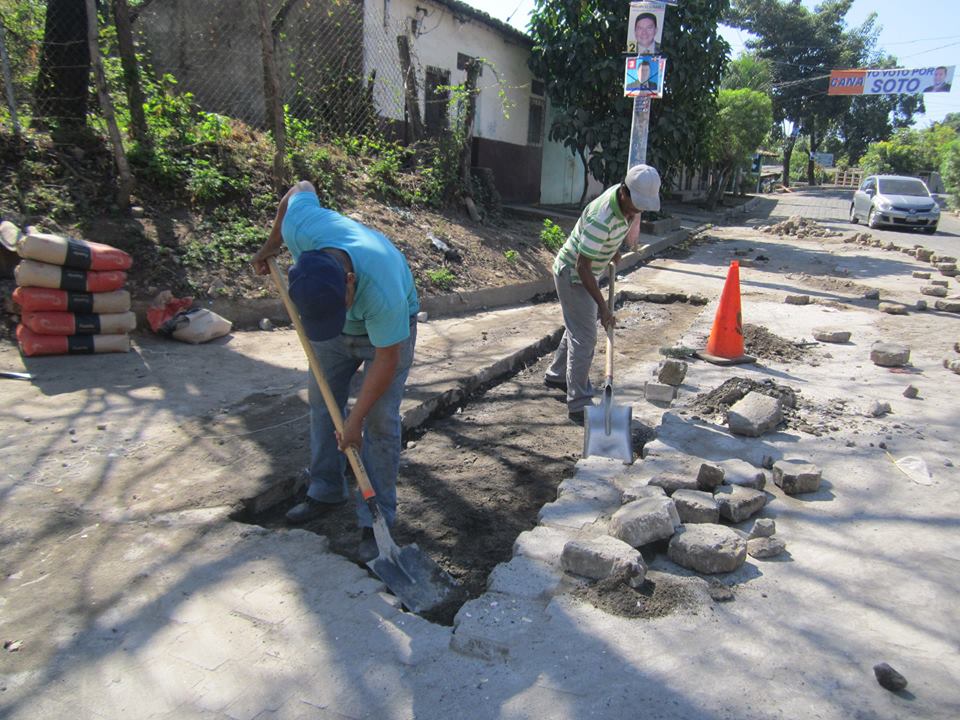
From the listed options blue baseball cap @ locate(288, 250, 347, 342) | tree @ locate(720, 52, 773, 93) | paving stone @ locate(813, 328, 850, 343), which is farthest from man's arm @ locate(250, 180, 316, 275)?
tree @ locate(720, 52, 773, 93)

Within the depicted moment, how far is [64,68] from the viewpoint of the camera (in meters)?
6.61

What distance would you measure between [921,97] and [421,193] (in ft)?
173

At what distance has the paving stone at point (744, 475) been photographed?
10.7 ft

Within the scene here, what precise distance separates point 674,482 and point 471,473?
43.7 inches

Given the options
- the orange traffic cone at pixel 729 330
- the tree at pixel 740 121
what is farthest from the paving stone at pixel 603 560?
the tree at pixel 740 121

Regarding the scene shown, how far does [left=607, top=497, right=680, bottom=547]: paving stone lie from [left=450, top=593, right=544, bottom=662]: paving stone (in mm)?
515

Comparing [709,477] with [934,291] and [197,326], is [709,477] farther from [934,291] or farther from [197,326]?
[934,291]

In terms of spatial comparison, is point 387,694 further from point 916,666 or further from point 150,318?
point 150,318

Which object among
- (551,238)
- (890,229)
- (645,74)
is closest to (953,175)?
(890,229)

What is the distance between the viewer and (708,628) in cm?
231

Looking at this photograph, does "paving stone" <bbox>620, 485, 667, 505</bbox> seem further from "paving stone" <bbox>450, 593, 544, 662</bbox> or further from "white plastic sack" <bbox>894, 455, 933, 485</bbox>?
"white plastic sack" <bbox>894, 455, 933, 485</bbox>

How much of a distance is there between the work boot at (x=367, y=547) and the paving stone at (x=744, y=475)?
1.70 m

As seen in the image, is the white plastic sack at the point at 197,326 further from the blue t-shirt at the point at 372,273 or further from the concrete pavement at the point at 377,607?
the blue t-shirt at the point at 372,273

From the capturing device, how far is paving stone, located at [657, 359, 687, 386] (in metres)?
4.80
